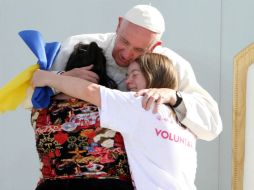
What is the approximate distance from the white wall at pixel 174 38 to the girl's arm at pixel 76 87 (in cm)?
159

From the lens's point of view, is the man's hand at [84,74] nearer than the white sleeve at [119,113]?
No

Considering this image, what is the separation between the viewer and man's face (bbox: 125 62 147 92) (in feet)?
5.95

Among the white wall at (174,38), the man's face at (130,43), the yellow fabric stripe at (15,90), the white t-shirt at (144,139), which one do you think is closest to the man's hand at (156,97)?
the white t-shirt at (144,139)

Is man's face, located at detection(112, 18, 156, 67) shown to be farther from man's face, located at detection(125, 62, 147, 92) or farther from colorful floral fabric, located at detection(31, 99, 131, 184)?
colorful floral fabric, located at detection(31, 99, 131, 184)

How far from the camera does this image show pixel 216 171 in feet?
10.9

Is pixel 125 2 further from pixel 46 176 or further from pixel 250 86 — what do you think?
pixel 46 176

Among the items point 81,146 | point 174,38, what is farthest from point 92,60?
point 174,38

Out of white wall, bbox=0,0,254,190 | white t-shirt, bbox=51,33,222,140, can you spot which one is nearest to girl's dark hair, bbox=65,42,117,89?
white t-shirt, bbox=51,33,222,140

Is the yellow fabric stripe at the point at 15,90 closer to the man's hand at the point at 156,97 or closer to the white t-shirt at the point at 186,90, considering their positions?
the white t-shirt at the point at 186,90

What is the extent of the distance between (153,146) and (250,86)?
1534mm

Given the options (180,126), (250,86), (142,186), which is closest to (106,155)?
(142,186)

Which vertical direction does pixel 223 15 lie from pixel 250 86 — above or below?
above

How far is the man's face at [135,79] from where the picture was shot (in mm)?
1812

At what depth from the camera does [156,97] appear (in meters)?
1.70
